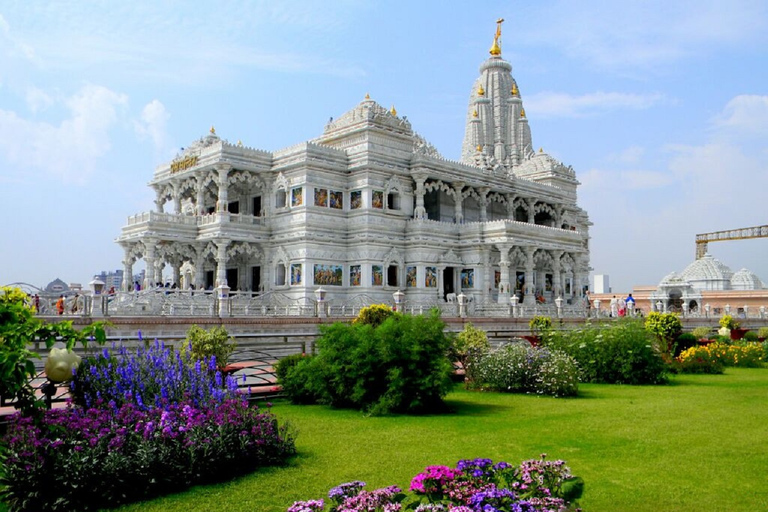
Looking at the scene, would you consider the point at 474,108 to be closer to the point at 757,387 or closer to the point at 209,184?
the point at 209,184

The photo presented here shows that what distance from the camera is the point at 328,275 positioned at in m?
37.5

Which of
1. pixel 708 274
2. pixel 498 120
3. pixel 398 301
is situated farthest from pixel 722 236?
pixel 398 301

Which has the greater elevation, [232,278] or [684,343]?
[232,278]

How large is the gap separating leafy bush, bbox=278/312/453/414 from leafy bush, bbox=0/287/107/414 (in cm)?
535

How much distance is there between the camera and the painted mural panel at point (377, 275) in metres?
37.9

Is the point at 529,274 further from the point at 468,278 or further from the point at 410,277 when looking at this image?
the point at 410,277

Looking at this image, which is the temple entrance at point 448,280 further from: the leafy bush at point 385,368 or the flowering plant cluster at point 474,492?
the flowering plant cluster at point 474,492

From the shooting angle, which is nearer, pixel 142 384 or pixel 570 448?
pixel 142 384

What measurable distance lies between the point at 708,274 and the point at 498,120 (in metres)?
34.1

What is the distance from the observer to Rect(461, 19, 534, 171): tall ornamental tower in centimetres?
5556

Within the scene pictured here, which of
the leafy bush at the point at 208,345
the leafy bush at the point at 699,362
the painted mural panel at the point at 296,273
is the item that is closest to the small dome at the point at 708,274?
the painted mural panel at the point at 296,273

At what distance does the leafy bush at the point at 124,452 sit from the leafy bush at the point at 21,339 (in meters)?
0.46

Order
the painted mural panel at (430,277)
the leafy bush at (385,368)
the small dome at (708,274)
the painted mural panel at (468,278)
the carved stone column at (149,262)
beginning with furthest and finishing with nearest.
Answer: the small dome at (708,274), the painted mural panel at (468,278), the painted mural panel at (430,277), the carved stone column at (149,262), the leafy bush at (385,368)

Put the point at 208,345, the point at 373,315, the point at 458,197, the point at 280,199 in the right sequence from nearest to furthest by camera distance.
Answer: the point at 208,345, the point at 373,315, the point at 280,199, the point at 458,197
